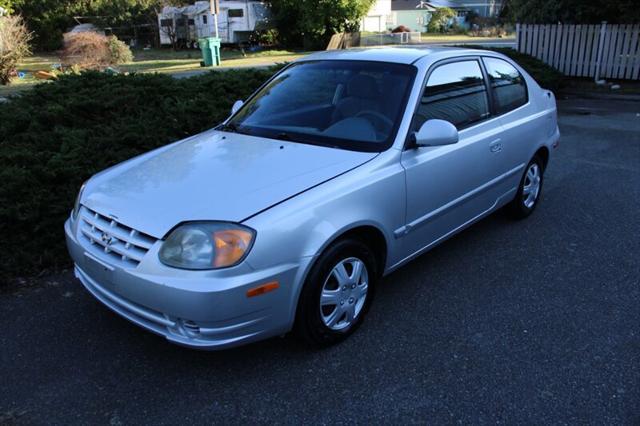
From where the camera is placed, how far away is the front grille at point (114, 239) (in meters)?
2.64

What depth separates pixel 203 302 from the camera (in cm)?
244

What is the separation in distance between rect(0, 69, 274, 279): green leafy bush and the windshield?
64.6 inches

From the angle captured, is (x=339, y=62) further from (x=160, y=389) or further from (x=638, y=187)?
(x=638, y=187)

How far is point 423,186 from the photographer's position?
343 centimetres

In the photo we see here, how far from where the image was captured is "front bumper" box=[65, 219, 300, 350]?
2453 mm

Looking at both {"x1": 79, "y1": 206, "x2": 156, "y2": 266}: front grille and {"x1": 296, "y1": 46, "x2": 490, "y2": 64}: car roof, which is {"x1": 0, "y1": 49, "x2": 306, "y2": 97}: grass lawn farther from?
{"x1": 79, "y1": 206, "x2": 156, "y2": 266}: front grille

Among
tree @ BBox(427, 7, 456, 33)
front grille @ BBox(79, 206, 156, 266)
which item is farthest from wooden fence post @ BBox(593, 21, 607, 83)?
tree @ BBox(427, 7, 456, 33)

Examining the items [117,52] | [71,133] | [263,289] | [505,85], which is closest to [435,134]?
[263,289]

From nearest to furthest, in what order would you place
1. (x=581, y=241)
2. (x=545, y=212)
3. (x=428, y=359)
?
(x=428, y=359) → (x=581, y=241) → (x=545, y=212)

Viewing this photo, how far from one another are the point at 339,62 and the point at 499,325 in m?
2.16

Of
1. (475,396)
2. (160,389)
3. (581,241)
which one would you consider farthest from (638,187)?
(160,389)

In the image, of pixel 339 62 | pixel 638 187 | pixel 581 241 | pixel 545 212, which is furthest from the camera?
pixel 638 187

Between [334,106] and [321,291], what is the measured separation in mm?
1437

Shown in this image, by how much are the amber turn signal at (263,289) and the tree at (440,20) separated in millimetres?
51965
